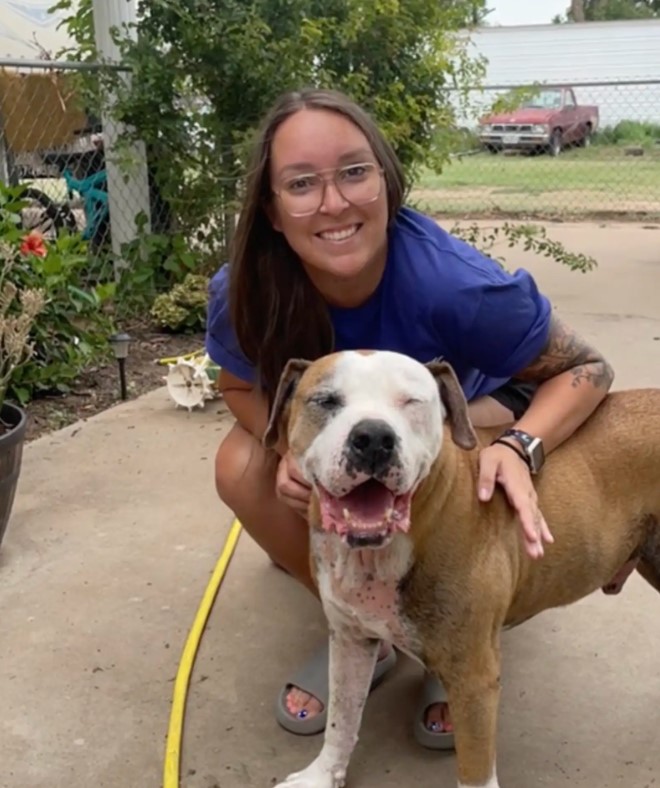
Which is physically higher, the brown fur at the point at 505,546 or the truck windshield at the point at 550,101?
the brown fur at the point at 505,546

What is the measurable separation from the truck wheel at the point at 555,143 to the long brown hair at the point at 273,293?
14971 millimetres

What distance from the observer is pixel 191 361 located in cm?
492

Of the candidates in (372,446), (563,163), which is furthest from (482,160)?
(372,446)

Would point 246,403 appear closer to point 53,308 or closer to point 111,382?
point 53,308

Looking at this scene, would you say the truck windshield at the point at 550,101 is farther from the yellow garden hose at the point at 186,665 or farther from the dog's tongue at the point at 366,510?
the dog's tongue at the point at 366,510

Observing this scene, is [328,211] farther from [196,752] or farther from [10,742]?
[10,742]

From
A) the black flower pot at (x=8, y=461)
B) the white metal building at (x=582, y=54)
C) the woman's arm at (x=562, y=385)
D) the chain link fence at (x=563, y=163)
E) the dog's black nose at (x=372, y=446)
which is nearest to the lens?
the dog's black nose at (x=372, y=446)

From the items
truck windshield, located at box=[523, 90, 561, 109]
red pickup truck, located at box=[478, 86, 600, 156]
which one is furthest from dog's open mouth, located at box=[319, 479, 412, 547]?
truck windshield, located at box=[523, 90, 561, 109]

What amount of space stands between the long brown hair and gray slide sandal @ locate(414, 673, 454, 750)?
80 cm

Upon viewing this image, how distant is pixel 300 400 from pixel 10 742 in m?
1.18

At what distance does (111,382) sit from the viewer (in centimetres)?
538

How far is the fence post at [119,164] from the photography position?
6332 mm

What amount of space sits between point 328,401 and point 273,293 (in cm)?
65

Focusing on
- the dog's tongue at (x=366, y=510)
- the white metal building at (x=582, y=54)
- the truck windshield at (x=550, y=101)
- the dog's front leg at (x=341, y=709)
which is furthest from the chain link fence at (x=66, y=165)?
the white metal building at (x=582, y=54)
